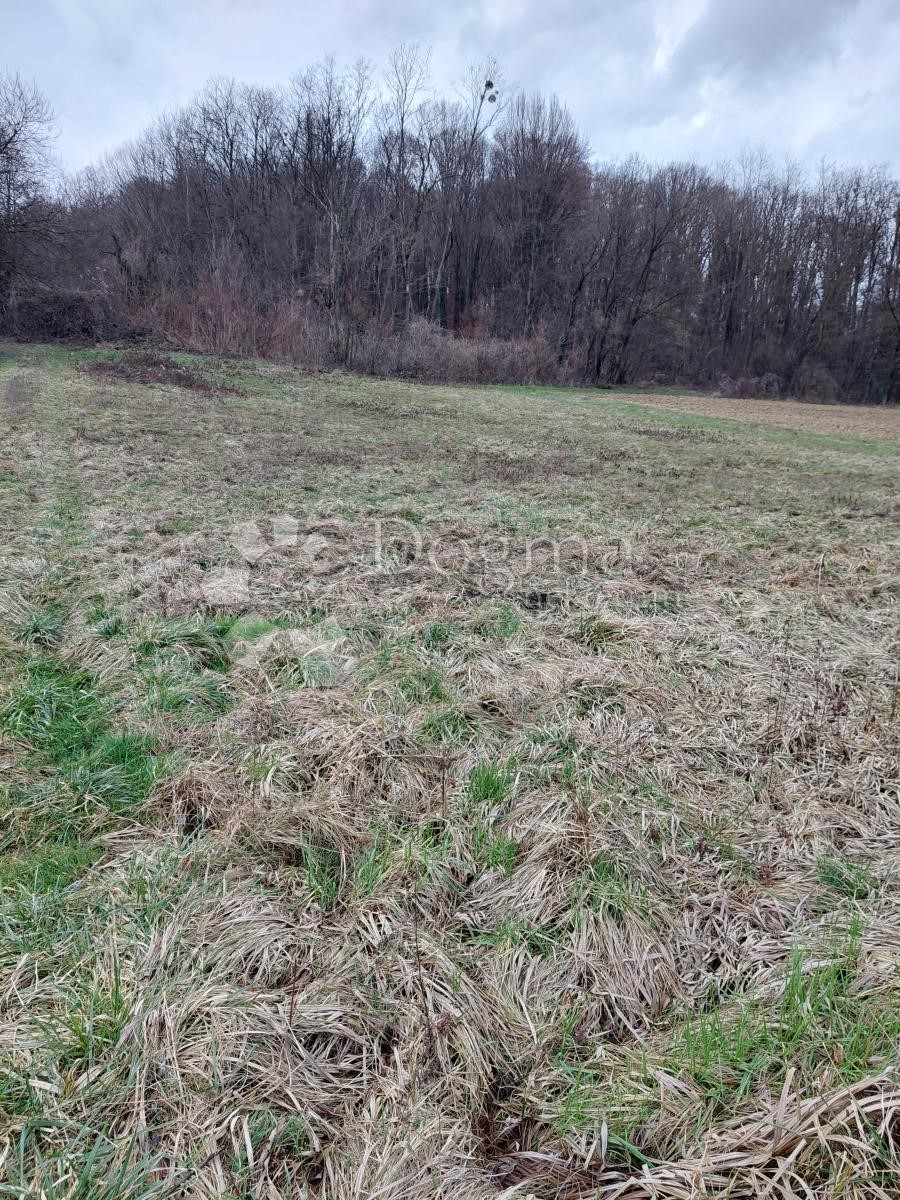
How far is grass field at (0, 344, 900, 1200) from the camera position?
4.54 feet

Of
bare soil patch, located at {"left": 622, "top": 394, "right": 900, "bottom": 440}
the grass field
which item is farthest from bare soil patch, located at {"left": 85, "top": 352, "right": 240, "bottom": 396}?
bare soil patch, located at {"left": 622, "top": 394, "right": 900, "bottom": 440}

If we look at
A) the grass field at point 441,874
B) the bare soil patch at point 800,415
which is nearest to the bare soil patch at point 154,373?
the grass field at point 441,874

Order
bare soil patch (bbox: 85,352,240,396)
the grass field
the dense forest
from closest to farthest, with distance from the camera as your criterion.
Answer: the grass field → bare soil patch (bbox: 85,352,240,396) → the dense forest

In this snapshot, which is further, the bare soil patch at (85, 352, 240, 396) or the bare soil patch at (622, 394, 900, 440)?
the bare soil patch at (622, 394, 900, 440)

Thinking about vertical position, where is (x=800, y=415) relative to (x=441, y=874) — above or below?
above

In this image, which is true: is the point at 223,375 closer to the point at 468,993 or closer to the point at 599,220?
the point at 468,993

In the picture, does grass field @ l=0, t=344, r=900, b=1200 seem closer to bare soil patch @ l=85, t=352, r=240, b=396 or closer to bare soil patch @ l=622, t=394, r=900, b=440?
bare soil patch @ l=85, t=352, r=240, b=396

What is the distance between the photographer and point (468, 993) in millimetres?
1710

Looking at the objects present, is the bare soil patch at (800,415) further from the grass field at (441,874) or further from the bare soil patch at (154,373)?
the grass field at (441,874)

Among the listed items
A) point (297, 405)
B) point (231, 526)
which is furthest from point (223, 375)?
point (231, 526)

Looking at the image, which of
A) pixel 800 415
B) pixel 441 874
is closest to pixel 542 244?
pixel 800 415

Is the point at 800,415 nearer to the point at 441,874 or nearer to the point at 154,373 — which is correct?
the point at 154,373

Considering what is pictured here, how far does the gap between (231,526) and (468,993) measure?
4850 mm

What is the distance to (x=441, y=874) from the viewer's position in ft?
6.92
